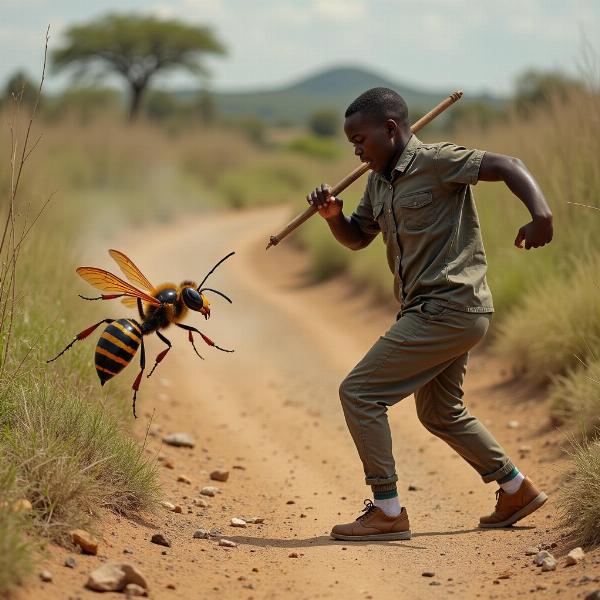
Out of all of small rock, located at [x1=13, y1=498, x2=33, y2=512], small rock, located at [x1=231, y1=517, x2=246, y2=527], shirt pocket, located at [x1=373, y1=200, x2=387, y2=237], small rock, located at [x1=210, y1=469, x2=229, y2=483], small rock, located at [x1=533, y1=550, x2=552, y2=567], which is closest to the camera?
small rock, located at [x1=13, y1=498, x2=33, y2=512]

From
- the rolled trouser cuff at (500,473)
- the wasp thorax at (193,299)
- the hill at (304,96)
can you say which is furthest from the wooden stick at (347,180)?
the hill at (304,96)

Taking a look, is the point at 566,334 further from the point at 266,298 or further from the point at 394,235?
the point at 266,298

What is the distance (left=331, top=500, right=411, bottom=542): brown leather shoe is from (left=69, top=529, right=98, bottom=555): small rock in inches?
49.4

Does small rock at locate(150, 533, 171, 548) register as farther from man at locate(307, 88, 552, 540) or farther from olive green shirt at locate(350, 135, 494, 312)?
olive green shirt at locate(350, 135, 494, 312)

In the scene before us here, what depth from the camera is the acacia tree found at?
51.7 m

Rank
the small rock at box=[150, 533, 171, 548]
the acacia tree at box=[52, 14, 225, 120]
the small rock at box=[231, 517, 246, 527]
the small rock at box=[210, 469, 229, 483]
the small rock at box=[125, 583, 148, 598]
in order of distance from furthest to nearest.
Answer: the acacia tree at box=[52, 14, 225, 120]
the small rock at box=[210, 469, 229, 483]
the small rock at box=[231, 517, 246, 527]
the small rock at box=[150, 533, 171, 548]
the small rock at box=[125, 583, 148, 598]

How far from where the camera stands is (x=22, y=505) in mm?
3914

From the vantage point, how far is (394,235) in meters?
5.01

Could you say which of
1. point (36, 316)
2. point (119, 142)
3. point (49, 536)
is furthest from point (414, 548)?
point (119, 142)

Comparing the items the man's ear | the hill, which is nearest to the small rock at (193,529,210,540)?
the man's ear

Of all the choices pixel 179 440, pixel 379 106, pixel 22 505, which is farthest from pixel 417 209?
pixel 179 440

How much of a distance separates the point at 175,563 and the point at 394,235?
5.58 feet

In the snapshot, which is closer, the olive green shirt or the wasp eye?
the olive green shirt

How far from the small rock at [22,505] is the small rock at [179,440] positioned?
9.75 ft
